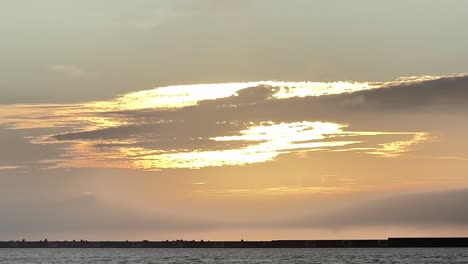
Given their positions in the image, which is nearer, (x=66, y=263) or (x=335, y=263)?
(x=335, y=263)

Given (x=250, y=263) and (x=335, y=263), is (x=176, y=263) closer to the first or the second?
(x=250, y=263)

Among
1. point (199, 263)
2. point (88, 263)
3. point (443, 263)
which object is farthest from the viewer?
point (88, 263)

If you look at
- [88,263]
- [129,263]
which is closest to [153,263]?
[129,263]

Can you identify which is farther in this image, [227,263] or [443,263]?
[227,263]

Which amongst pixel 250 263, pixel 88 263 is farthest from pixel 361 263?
pixel 88 263

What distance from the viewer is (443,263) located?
157000mm

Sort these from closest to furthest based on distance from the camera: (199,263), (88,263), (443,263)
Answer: (443,263), (199,263), (88,263)

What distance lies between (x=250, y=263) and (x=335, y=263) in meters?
15.0

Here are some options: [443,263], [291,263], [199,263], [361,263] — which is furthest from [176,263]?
[443,263]

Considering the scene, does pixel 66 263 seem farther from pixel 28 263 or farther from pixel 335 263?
pixel 335 263

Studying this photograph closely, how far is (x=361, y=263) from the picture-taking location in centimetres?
16000

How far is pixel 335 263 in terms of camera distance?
163 meters

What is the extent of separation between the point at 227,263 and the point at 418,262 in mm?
31583

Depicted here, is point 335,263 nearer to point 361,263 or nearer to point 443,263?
point 361,263
